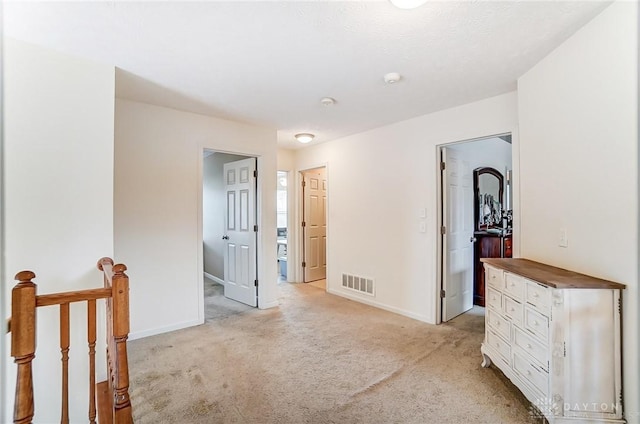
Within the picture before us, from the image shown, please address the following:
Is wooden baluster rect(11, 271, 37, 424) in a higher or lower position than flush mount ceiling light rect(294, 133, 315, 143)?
lower

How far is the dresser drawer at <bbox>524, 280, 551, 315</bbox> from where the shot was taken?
167 cm

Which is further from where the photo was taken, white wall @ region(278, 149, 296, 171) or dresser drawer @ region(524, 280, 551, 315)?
white wall @ region(278, 149, 296, 171)

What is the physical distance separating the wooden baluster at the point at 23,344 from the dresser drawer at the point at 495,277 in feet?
9.00

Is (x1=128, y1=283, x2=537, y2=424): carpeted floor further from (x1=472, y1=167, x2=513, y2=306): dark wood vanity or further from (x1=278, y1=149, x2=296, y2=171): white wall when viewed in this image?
(x1=278, y1=149, x2=296, y2=171): white wall

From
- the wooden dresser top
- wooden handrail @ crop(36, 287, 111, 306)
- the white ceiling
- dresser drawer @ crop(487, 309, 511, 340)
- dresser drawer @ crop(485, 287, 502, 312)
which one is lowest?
dresser drawer @ crop(487, 309, 511, 340)

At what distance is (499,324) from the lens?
2.21m

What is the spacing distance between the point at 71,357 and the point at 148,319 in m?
1.12

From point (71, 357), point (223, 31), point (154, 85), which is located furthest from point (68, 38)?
point (71, 357)

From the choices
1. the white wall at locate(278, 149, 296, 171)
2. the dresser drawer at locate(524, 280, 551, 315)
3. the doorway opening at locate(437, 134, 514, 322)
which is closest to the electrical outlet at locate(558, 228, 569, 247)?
the dresser drawer at locate(524, 280, 551, 315)

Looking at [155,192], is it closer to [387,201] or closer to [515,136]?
[387,201]

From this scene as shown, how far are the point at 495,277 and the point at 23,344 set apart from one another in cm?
282

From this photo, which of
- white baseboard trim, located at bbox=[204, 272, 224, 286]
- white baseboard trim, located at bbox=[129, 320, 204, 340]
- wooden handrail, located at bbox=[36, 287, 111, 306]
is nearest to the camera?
wooden handrail, located at bbox=[36, 287, 111, 306]

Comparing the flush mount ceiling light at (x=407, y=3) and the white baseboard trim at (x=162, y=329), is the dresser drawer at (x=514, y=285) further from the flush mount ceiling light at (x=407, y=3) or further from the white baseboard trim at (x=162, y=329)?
the white baseboard trim at (x=162, y=329)

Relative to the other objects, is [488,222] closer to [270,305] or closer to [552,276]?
[552,276]
